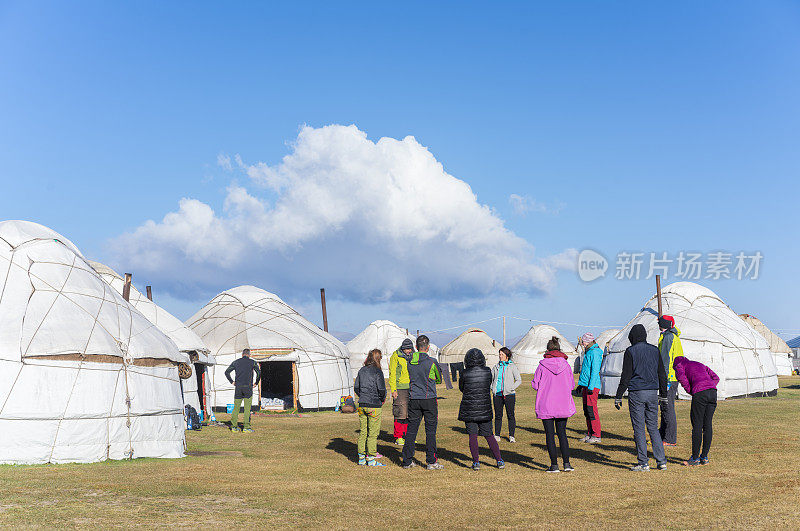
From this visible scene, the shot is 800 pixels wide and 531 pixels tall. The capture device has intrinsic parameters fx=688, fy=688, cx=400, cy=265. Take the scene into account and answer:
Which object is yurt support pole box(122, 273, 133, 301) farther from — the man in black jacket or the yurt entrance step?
the man in black jacket

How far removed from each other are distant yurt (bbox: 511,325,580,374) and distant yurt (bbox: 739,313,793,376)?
1450cm

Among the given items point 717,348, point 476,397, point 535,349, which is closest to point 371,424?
point 476,397

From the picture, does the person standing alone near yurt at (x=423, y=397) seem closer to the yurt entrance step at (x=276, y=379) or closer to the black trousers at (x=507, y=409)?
the black trousers at (x=507, y=409)

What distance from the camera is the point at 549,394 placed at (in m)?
10.6

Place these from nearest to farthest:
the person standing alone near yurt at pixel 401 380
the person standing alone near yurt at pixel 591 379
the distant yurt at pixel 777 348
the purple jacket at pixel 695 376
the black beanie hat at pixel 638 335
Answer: the black beanie hat at pixel 638 335 < the purple jacket at pixel 695 376 < the person standing alone near yurt at pixel 401 380 < the person standing alone near yurt at pixel 591 379 < the distant yurt at pixel 777 348

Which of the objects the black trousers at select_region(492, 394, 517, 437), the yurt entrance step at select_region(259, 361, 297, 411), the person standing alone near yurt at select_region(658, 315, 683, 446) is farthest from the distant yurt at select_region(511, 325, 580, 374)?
the person standing alone near yurt at select_region(658, 315, 683, 446)

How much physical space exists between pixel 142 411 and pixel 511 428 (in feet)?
25.3

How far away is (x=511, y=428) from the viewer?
Result: 15.1 meters

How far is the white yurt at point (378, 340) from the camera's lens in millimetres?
52719

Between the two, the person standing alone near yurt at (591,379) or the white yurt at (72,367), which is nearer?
the white yurt at (72,367)

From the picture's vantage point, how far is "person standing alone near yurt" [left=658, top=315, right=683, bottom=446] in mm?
12031

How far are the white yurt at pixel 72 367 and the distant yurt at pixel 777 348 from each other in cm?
5294

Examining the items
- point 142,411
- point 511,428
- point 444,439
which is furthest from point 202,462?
point 511,428

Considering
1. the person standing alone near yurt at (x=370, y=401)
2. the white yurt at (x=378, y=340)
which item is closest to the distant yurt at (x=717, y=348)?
the person standing alone near yurt at (x=370, y=401)
